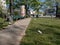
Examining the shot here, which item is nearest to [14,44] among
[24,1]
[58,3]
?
[24,1]

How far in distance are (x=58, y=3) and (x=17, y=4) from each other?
52.3 ft

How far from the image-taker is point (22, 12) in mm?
38031

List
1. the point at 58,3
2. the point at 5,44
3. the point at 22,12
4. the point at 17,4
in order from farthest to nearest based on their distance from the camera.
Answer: the point at 58,3, the point at 17,4, the point at 22,12, the point at 5,44

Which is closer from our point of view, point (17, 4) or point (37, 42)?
point (37, 42)

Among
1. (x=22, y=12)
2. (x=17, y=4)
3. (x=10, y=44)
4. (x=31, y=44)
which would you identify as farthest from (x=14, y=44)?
(x=17, y=4)

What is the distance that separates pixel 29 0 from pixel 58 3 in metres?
16.8

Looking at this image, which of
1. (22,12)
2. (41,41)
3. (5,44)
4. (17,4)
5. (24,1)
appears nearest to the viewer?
(5,44)

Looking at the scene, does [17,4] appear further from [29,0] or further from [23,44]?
[23,44]

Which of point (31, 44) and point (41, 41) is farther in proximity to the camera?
point (41, 41)

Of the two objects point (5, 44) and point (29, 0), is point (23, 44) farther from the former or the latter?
point (29, 0)

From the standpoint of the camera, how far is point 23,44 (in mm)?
8047

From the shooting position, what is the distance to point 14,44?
26.2 feet

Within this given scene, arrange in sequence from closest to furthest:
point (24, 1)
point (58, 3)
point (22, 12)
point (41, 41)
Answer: point (41, 41) < point (22, 12) < point (24, 1) < point (58, 3)

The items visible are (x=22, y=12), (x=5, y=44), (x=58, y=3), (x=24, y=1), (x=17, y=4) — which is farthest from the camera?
(x=58, y=3)
